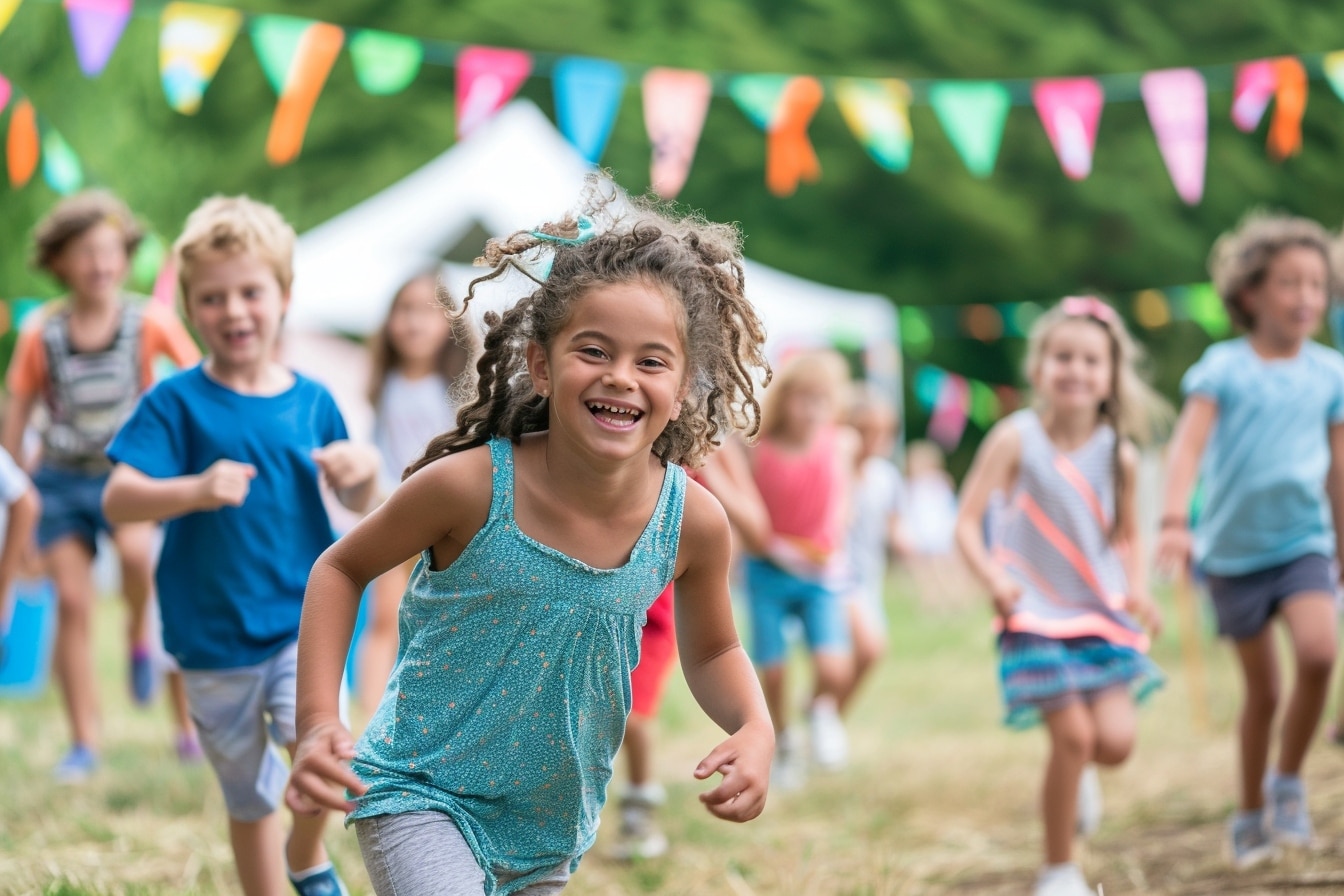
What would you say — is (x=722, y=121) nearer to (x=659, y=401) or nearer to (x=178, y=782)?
(x=178, y=782)

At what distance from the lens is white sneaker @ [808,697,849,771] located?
6.41 metres

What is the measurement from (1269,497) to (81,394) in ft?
12.9

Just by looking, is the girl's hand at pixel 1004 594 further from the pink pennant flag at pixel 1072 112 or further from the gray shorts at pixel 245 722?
the pink pennant flag at pixel 1072 112

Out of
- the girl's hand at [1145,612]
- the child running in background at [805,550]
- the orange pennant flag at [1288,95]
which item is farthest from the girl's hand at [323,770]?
the orange pennant flag at [1288,95]

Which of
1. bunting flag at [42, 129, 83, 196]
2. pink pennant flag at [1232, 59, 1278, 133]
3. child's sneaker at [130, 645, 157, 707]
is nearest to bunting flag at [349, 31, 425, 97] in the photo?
bunting flag at [42, 129, 83, 196]

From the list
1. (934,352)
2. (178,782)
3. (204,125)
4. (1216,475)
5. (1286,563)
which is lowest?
(178,782)

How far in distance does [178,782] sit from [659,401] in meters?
3.37

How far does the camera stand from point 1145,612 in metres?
4.48

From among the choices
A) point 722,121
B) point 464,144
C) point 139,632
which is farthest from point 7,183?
point 139,632

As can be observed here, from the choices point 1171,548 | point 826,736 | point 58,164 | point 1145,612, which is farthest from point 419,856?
point 58,164

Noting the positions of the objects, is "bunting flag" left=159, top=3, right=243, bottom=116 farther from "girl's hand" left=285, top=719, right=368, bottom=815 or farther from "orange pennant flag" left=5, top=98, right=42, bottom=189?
"girl's hand" left=285, top=719, right=368, bottom=815

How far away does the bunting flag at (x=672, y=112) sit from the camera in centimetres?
887

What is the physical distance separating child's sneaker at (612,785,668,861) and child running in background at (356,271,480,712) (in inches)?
51.7

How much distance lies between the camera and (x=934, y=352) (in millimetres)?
24719
